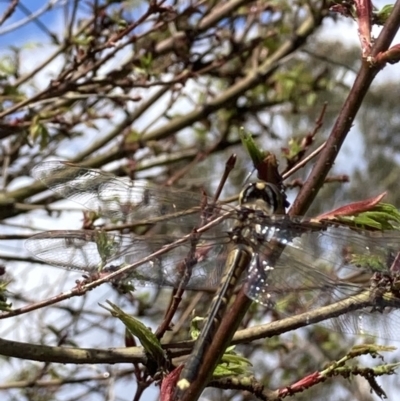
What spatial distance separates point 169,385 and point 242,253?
33 cm

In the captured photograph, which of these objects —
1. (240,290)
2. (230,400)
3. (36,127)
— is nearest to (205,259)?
(240,290)

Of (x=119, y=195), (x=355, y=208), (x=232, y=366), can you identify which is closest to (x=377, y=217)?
(x=355, y=208)

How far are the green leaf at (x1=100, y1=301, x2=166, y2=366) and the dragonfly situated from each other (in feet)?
0.25

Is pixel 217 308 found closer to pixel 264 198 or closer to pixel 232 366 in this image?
pixel 232 366

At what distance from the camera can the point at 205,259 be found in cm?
147

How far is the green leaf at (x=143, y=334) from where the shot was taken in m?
1.20

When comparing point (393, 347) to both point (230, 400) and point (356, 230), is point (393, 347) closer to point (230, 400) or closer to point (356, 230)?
point (356, 230)

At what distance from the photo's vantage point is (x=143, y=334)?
1.22 m

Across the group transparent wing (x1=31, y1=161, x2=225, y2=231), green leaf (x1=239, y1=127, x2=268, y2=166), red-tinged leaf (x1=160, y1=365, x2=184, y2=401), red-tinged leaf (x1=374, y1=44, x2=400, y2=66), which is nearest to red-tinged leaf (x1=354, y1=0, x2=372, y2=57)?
red-tinged leaf (x1=374, y1=44, x2=400, y2=66)

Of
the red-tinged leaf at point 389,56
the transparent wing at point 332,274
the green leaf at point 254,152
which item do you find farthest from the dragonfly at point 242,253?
the red-tinged leaf at point 389,56

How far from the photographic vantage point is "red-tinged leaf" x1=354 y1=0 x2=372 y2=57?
1162 mm

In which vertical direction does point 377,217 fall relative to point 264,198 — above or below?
below

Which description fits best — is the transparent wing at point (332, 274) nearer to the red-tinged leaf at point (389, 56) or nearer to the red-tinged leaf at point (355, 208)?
the red-tinged leaf at point (355, 208)

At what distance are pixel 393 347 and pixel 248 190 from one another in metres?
0.39
